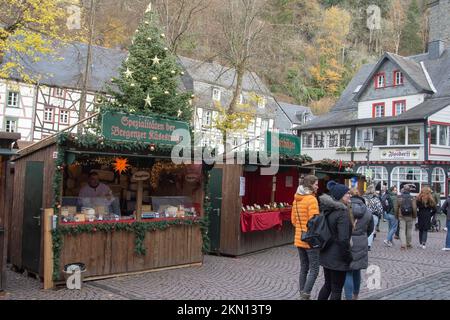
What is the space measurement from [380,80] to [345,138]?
4.89 metres

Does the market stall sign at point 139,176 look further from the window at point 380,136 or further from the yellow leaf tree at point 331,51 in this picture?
the yellow leaf tree at point 331,51

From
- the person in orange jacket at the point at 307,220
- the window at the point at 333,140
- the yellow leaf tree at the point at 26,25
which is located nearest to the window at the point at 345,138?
the window at the point at 333,140

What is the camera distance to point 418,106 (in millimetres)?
32250

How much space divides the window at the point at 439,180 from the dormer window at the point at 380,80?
787 cm

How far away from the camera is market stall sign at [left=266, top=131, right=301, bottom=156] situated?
39.1ft

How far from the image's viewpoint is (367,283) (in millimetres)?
8164

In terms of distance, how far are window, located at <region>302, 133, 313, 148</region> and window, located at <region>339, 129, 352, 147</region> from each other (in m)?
2.87

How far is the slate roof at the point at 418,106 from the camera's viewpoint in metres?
31.0

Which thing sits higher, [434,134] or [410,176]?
[434,134]

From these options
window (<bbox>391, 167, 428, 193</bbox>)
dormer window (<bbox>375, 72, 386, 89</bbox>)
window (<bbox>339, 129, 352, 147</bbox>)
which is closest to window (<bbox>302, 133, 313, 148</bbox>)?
window (<bbox>339, 129, 352, 147</bbox>)

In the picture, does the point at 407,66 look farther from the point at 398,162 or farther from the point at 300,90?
the point at 300,90

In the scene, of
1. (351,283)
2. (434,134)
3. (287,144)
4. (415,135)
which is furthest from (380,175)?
(351,283)

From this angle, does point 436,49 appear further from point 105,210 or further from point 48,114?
point 105,210

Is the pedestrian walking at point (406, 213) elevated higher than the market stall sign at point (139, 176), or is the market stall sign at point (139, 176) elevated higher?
the market stall sign at point (139, 176)
